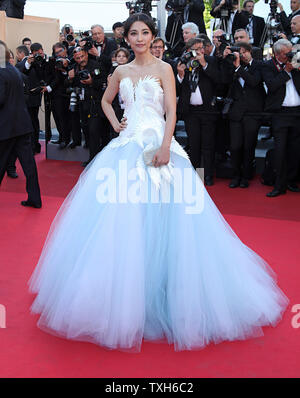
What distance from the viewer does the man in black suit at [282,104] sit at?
534cm

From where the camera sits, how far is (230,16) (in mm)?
7320

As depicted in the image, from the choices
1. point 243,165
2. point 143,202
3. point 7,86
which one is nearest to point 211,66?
point 243,165

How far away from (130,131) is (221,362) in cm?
130

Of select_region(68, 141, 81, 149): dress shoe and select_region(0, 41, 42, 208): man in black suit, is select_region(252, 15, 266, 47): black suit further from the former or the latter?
select_region(0, 41, 42, 208): man in black suit

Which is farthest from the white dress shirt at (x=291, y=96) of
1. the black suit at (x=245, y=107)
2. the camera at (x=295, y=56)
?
the black suit at (x=245, y=107)

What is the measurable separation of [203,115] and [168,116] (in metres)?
3.38

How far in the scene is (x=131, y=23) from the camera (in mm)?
2609

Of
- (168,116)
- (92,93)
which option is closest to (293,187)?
(92,93)

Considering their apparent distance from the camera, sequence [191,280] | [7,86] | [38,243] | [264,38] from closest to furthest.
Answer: [191,280] < [38,243] < [7,86] < [264,38]

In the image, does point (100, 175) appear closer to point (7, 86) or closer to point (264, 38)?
point (7, 86)

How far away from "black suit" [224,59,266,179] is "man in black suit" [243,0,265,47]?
2.21 metres

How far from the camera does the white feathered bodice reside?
264 cm

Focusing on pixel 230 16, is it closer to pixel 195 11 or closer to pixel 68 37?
pixel 195 11

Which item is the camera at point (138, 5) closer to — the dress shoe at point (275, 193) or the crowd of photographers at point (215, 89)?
the crowd of photographers at point (215, 89)
